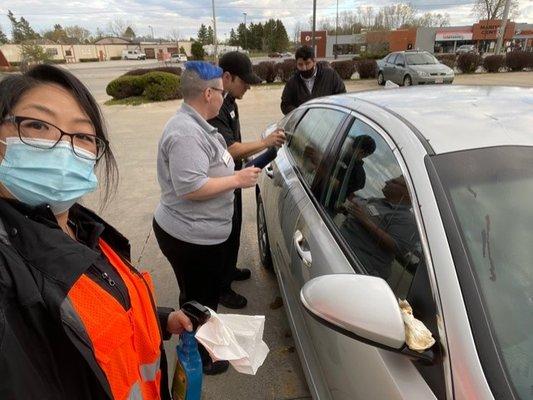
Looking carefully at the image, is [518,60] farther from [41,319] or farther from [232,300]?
[41,319]

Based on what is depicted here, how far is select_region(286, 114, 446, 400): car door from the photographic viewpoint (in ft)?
3.68

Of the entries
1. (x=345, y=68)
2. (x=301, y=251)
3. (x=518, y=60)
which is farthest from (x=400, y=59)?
(x=301, y=251)

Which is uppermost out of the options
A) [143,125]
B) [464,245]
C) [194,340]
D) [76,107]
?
[76,107]

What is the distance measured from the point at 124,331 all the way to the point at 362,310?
2.06 feet

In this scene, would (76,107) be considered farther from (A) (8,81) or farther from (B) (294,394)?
(B) (294,394)

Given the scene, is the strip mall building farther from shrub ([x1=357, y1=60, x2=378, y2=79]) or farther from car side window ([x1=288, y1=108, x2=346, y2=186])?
car side window ([x1=288, y1=108, x2=346, y2=186])

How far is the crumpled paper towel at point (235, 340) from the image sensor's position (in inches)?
51.6

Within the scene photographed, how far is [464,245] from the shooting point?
44.1 inches

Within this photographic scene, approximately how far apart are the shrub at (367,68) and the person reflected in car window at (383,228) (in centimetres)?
2076

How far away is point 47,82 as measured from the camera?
1081mm

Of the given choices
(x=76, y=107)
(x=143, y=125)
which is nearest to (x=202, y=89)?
(x=76, y=107)

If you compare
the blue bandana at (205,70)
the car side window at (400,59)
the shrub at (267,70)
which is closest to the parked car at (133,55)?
the shrub at (267,70)

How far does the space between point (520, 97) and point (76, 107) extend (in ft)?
6.17

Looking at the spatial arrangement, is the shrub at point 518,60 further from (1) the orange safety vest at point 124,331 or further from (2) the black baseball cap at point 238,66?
(1) the orange safety vest at point 124,331
